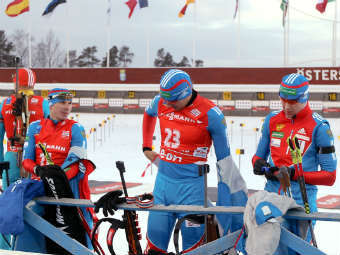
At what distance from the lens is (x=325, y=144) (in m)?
3.54

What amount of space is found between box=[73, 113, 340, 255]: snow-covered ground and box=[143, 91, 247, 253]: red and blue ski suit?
5.70 ft

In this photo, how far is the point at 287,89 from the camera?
3646 millimetres

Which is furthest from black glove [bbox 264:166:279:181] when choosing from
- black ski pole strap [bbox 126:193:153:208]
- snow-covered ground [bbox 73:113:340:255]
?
snow-covered ground [bbox 73:113:340:255]

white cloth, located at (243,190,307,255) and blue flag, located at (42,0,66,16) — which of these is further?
blue flag, located at (42,0,66,16)

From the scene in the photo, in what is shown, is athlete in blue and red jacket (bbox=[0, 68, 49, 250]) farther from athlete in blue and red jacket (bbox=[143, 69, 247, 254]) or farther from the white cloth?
the white cloth

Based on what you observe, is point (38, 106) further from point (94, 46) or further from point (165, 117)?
point (94, 46)

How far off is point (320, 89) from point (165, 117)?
65.9ft

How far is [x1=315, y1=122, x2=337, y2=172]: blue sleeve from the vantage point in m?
3.51

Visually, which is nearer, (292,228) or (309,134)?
(292,228)

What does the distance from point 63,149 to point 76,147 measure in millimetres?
119

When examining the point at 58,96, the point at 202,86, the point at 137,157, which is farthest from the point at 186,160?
the point at 202,86

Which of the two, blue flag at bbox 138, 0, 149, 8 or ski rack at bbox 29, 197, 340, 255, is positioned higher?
blue flag at bbox 138, 0, 149, 8

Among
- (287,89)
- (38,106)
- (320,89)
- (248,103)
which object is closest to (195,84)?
(248,103)

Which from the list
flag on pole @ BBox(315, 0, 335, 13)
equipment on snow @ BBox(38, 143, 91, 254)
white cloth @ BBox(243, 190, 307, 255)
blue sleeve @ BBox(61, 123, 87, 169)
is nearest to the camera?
white cloth @ BBox(243, 190, 307, 255)
